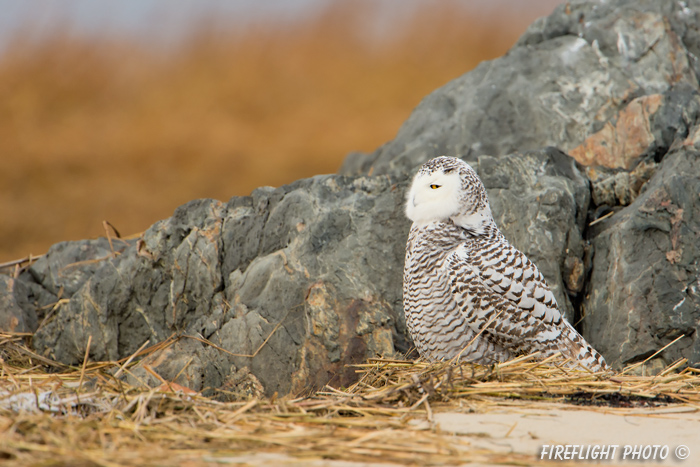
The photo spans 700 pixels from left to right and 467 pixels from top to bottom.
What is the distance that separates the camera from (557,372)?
9.93 ft

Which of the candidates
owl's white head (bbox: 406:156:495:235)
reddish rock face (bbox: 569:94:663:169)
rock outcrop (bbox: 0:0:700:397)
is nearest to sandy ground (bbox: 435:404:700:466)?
owl's white head (bbox: 406:156:495:235)

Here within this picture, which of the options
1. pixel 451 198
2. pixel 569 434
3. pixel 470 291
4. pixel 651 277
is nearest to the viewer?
pixel 569 434

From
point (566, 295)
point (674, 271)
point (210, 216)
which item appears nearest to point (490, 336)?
point (566, 295)

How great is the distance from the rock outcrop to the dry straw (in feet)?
2.63

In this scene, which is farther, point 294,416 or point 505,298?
point 505,298

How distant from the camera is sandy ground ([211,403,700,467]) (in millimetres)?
1969

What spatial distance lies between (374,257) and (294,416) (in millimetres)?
1896

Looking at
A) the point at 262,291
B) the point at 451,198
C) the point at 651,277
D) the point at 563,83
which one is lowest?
the point at 651,277

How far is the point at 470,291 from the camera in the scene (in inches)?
128

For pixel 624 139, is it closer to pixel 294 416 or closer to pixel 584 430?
pixel 584 430

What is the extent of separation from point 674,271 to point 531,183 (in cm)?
102

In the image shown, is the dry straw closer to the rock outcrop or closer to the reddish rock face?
the rock outcrop

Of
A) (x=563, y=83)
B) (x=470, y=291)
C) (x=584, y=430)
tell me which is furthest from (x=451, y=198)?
(x=563, y=83)

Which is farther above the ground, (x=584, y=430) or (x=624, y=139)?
(x=624, y=139)
